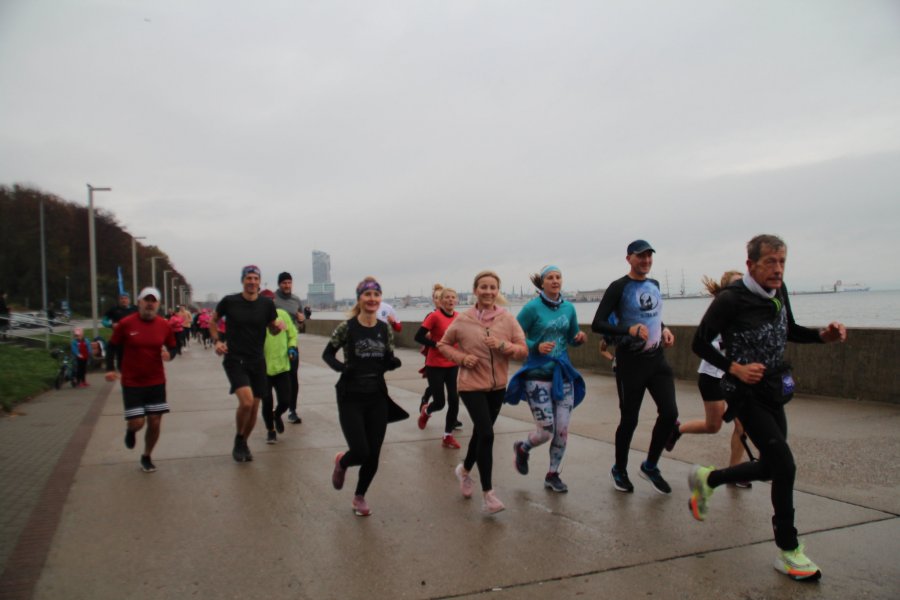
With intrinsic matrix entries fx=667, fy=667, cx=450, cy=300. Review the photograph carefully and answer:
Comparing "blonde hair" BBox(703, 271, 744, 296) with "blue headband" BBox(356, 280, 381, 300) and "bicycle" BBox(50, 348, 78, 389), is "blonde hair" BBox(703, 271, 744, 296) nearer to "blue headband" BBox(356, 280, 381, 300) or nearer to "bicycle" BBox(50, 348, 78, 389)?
"blue headband" BBox(356, 280, 381, 300)

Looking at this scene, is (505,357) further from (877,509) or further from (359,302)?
(877,509)

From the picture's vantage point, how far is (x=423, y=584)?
3641mm

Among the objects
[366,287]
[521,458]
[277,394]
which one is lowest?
[521,458]

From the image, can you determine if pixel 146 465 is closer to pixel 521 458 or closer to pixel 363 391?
pixel 363 391

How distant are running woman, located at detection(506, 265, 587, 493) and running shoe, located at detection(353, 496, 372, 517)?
1.37 metres

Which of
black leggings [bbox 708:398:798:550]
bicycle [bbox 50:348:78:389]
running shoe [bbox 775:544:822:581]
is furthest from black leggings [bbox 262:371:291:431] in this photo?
bicycle [bbox 50:348:78:389]

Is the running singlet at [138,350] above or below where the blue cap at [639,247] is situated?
below

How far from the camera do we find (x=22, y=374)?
46.1 ft

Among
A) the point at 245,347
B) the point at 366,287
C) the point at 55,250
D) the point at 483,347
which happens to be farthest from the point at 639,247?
the point at 55,250

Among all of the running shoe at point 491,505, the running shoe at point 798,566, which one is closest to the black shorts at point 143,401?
the running shoe at point 491,505

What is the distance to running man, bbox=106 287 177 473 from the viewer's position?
6355mm

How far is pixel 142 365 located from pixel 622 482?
453 centimetres

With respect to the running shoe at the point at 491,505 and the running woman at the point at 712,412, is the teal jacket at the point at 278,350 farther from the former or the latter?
the running woman at the point at 712,412

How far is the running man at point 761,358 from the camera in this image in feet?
12.3
